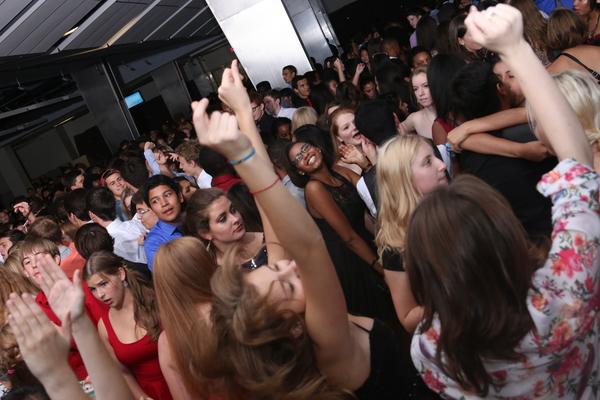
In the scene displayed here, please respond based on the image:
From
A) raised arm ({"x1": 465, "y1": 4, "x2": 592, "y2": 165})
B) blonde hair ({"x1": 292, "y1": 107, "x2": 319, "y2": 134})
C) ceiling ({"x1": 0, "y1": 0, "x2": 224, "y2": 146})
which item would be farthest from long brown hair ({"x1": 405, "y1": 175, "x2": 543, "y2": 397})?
ceiling ({"x1": 0, "y1": 0, "x2": 224, "y2": 146})

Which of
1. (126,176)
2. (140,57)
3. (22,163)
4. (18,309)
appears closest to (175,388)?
(18,309)

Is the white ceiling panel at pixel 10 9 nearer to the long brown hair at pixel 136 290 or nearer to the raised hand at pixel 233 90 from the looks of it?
the long brown hair at pixel 136 290

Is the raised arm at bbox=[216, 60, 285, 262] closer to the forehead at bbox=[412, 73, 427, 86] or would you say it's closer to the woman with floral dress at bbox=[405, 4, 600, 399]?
the woman with floral dress at bbox=[405, 4, 600, 399]

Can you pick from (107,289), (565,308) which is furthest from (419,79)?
(565,308)

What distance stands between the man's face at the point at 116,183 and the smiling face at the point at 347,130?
7.93 feet

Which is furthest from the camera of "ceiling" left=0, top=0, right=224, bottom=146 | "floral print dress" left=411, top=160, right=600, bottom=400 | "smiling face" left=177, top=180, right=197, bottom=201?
"ceiling" left=0, top=0, right=224, bottom=146

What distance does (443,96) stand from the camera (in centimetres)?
261

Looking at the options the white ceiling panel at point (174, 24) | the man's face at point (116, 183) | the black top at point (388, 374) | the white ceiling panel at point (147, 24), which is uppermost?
the white ceiling panel at point (174, 24)

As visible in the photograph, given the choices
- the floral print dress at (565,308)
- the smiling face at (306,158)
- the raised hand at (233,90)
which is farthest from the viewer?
the smiling face at (306,158)

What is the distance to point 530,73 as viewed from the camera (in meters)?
1.27

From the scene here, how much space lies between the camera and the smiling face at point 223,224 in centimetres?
263

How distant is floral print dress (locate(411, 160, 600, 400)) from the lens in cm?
113

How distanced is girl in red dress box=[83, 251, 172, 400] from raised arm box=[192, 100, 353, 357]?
1.37m

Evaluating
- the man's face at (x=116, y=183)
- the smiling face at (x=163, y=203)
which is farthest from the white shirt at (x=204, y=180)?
the smiling face at (x=163, y=203)
